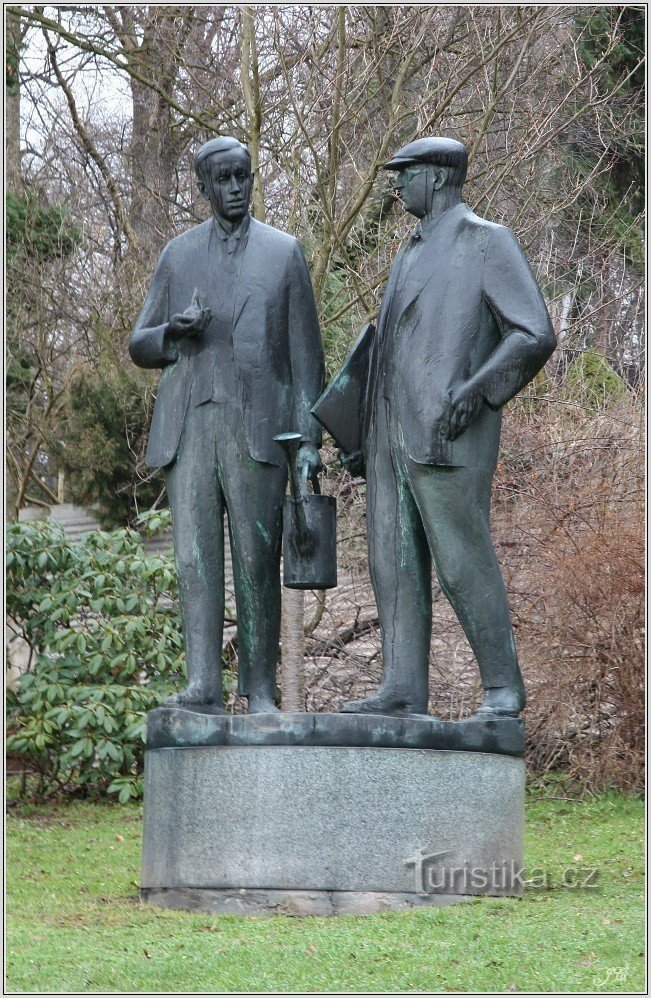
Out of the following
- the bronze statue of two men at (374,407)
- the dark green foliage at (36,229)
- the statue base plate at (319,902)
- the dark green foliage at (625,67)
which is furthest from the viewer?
the dark green foliage at (625,67)

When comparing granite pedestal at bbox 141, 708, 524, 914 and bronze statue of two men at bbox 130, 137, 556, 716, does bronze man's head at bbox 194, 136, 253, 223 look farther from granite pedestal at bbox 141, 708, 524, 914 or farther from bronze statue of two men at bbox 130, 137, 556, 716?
granite pedestal at bbox 141, 708, 524, 914

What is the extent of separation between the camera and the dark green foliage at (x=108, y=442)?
1437cm

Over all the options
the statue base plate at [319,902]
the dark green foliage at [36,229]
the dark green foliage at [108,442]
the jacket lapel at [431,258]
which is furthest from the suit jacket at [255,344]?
the dark green foliage at [36,229]

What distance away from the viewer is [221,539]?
7105 mm

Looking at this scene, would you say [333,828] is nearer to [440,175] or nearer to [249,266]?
[249,266]

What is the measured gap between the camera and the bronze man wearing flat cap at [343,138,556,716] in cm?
663

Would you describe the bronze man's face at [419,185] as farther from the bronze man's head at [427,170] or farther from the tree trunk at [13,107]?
the tree trunk at [13,107]

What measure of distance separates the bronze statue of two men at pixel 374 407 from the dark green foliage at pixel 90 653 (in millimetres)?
4175

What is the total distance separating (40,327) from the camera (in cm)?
1633

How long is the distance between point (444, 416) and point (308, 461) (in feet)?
2.30

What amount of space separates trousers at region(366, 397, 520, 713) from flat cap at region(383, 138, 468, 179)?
3.59ft

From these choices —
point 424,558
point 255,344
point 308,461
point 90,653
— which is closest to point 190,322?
point 255,344

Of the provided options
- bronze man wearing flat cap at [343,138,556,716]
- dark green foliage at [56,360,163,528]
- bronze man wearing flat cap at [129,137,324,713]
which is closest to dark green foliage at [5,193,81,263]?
dark green foliage at [56,360,163,528]

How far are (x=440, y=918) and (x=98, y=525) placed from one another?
985cm
